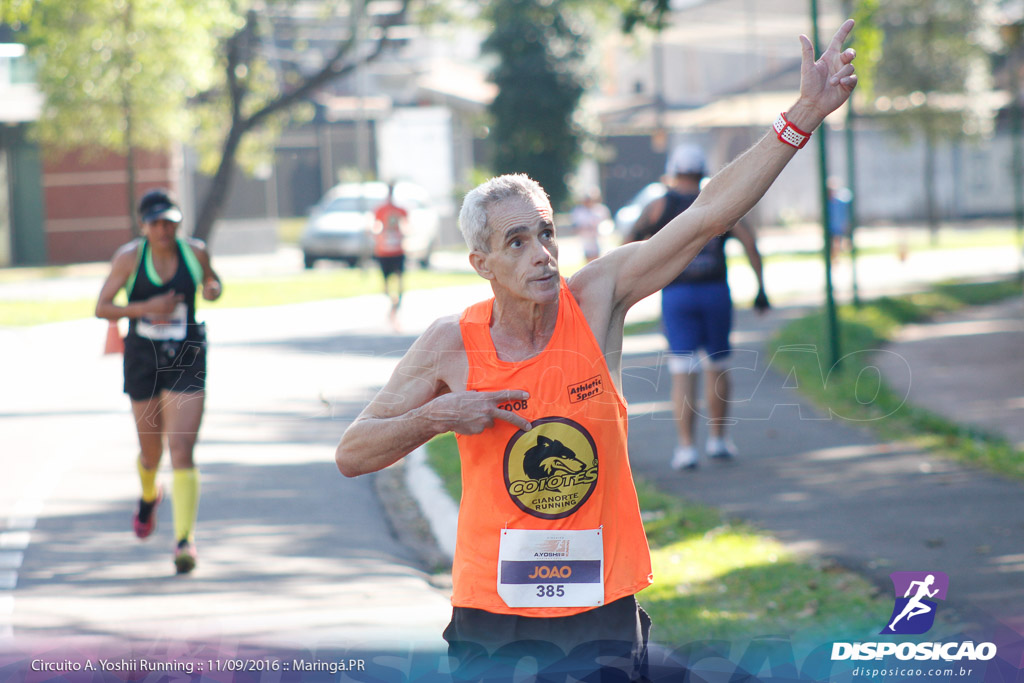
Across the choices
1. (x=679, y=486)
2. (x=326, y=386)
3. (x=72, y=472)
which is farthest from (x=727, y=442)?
(x=326, y=386)

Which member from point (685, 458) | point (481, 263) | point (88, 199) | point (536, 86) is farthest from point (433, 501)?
point (536, 86)

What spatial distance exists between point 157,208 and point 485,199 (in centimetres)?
407

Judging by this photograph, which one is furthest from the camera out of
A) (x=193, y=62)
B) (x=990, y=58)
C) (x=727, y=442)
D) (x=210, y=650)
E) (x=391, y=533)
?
(x=990, y=58)

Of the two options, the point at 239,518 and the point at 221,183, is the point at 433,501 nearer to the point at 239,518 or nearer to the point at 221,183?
the point at 239,518

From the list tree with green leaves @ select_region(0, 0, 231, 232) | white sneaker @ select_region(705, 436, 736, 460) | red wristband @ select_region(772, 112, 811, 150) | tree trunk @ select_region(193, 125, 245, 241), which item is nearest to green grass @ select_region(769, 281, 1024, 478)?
white sneaker @ select_region(705, 436, 736, 460)

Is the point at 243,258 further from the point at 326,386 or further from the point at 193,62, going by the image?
the point at 326,386

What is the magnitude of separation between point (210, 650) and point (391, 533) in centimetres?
257

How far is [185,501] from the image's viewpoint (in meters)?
6.91

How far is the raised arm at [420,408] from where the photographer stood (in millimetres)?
3266

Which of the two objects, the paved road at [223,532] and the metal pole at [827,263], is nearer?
the paved road at [223,532]

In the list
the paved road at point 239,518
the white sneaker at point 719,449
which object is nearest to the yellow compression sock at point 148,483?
the paved road at point 239,518

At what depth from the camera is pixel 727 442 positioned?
30.8 ft

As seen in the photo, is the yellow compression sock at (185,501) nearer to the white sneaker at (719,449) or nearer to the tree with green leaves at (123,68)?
the white sneaker at (719,449)

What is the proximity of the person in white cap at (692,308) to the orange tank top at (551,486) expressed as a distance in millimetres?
4913
